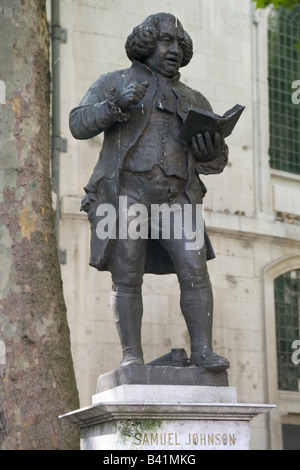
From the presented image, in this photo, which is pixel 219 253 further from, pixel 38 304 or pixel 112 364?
pixel 38 304

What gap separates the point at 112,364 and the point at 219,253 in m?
2.89

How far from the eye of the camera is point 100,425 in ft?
24.9

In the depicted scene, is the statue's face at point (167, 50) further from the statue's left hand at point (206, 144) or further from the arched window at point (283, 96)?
the arched window at point (283, 96)

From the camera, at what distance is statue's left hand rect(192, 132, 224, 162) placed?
26.6ft

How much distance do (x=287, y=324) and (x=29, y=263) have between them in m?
8.53

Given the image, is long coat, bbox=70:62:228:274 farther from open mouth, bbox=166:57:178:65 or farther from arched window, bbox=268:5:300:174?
arched window, bbox=268:5:300:174

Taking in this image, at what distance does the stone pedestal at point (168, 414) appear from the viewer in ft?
23.9

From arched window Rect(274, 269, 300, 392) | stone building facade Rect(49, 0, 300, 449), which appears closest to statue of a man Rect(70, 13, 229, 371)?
stone building facade Rect(49, 0, 300, 449)

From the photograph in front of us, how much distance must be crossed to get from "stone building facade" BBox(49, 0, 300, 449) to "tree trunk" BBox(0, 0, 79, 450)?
16.3 feet

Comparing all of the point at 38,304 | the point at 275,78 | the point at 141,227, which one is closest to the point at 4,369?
the point at 38,304

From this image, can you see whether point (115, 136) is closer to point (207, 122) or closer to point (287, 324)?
point (207, 122)

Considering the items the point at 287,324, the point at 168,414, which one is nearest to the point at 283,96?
the point at 287,324

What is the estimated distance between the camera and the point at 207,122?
26.2 ft

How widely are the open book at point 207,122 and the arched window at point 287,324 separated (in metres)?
11.4
